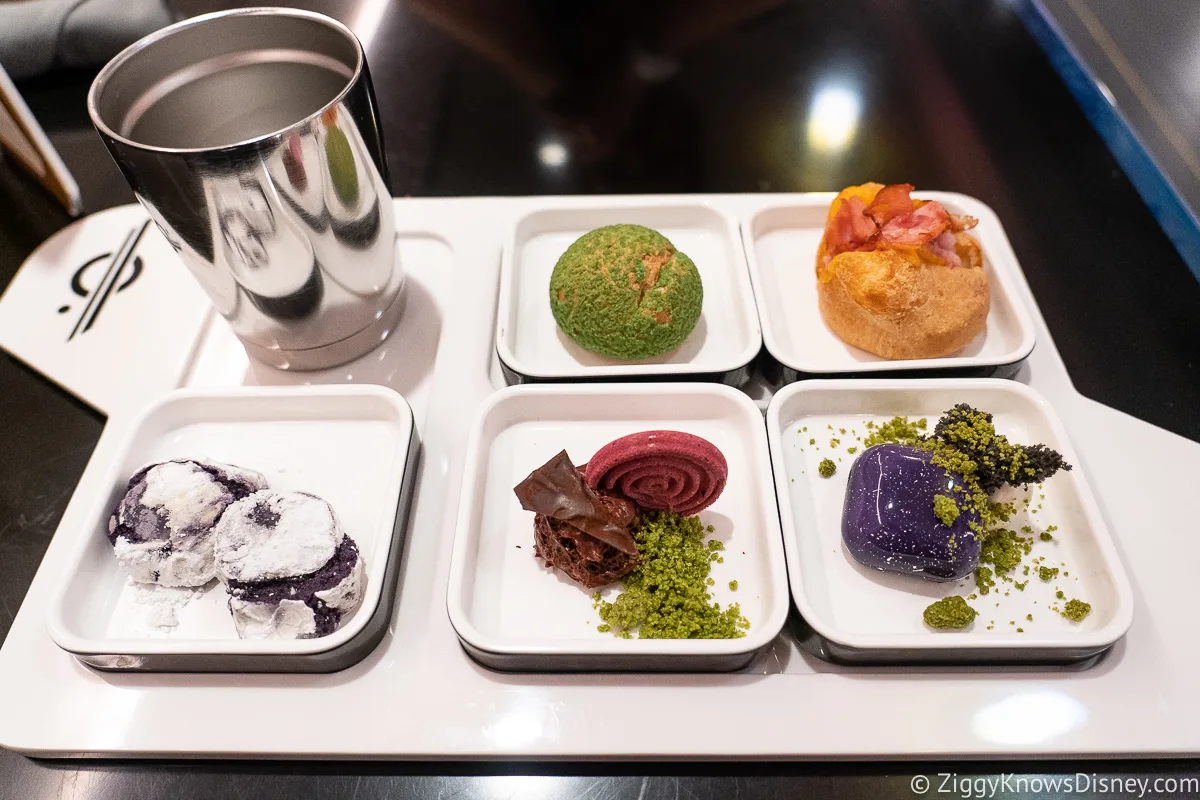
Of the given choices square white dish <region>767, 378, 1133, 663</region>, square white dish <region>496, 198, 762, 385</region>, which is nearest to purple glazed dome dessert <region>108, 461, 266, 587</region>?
square white dish <region>496, 198, 762, 385</region>

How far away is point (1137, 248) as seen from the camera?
1602 mm

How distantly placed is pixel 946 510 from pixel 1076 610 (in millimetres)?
212

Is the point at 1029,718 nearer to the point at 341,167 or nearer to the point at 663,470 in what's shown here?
the point at 663,470

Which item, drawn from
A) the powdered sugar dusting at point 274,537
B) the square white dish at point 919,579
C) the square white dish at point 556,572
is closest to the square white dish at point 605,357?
the square white dish at point 556,572

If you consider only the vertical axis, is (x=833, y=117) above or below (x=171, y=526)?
below

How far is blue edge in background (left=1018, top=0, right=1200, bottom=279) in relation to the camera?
5.03 feet

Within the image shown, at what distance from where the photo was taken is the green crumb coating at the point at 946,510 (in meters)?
1.03

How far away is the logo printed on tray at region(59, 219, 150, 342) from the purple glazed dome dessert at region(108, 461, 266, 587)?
0.55 meters

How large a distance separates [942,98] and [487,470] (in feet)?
5.30

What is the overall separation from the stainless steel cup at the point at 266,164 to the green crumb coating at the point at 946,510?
918 millimetres

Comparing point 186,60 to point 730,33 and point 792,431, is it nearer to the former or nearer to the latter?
point 792,431

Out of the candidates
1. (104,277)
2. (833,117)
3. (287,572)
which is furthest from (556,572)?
(833,117)

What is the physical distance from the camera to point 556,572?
3.58 ft

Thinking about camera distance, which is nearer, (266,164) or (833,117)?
(266,164)
